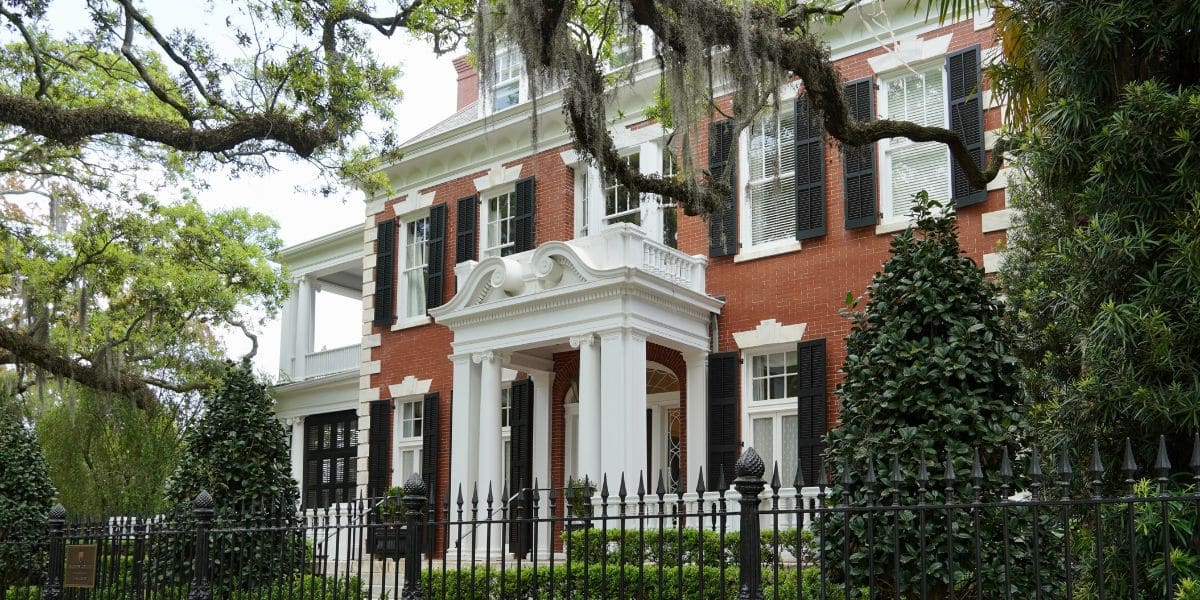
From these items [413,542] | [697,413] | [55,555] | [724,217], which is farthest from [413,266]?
[413,542]

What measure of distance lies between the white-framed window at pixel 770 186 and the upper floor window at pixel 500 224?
457cm

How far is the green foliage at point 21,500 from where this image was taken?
14.6 metres

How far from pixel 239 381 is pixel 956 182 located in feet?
29.4

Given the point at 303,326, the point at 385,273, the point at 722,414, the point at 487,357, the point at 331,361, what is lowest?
the point at 722,414

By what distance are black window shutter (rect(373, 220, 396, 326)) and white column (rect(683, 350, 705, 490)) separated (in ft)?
22.2

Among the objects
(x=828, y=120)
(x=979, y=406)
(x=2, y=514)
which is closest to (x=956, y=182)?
(x=828, y=120)

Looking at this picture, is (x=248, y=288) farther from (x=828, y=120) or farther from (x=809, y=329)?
(x=828, y=120)

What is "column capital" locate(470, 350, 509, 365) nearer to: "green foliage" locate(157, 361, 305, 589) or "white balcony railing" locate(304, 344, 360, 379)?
"green foliage" locate(157, 361, 305, 589)

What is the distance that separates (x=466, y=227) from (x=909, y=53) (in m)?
8.11

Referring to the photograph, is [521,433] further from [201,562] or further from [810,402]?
[201,562]

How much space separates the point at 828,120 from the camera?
11.0 meters

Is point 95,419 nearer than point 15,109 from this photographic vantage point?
No

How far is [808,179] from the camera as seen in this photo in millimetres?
15539

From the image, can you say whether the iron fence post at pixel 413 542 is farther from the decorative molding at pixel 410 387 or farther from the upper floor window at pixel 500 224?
the decorative molding at pixel 410 387
